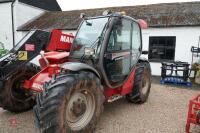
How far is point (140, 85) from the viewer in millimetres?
5250

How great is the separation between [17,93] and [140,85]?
2.98 metres

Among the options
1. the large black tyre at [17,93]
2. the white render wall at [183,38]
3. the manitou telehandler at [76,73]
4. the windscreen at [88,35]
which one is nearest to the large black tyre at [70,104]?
the manitou telehandler at [76,73]

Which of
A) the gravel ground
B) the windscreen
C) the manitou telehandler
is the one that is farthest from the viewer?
the windscreen

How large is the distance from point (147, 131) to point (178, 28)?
813cm

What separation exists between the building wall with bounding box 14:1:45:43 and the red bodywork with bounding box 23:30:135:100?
12.6m

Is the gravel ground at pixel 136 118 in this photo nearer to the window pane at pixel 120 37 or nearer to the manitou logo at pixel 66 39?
the window pane at pixel 120 37

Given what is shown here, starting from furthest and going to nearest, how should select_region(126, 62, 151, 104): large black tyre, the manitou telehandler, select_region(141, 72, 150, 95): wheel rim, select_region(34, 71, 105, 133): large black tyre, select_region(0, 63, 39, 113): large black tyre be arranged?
1. select_region(141, 72, 150, 95): wheel rim
2. select_region(126, 62, 151, 104): large black tyre
3. select_region(0, 63, 39, 113): large black tyre
4. the manitou telehandler
5. select_region(34, 71, 105, 133): large black tyre

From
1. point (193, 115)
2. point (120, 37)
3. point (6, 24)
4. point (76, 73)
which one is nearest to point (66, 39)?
point (120, 37)

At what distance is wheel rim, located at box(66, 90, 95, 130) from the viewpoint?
3.28 meters

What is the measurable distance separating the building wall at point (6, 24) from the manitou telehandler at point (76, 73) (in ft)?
42.0

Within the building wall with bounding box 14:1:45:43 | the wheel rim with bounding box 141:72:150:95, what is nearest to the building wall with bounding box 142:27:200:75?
the wheel rim with bounding box 141:72:150:95

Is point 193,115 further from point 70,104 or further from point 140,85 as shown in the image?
point 70,104

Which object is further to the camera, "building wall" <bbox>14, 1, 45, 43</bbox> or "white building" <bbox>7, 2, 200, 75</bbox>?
"building wall" <bbox>14, 1, 45, 43</bbox>

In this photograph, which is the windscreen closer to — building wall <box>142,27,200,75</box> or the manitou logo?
the manitou logo
